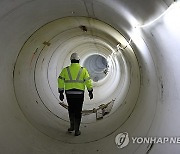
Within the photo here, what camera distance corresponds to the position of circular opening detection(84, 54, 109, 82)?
17820mm

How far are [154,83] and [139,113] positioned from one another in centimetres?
93

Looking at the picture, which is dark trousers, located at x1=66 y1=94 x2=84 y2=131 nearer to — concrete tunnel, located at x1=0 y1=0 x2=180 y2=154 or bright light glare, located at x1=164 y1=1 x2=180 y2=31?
concrete tunnel, located at x1=0 y1=0 x2=180 y2=154

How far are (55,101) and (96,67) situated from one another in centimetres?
1170

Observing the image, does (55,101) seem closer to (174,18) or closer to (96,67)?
(174,18)

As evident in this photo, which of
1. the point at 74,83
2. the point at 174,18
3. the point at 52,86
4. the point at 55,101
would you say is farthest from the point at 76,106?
the point at 174,18

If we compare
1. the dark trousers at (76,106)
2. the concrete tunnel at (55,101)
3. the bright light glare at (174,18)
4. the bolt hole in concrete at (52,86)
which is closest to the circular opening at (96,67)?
the bolt hole in concrete at (52,86)

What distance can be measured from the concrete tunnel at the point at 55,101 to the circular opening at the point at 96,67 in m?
10.5

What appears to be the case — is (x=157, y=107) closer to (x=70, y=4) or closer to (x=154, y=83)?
(x=154, y=83)

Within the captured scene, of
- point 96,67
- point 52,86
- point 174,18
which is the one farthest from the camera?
point 96,67

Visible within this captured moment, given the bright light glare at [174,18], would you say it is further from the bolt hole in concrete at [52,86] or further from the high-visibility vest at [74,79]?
the high-visibility vest at [74,79]

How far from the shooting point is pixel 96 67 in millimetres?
18906

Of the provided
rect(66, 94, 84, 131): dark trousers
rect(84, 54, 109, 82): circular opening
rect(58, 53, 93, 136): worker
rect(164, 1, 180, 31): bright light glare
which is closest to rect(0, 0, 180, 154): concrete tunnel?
rect(164, 1, 180, 31): bright light glare

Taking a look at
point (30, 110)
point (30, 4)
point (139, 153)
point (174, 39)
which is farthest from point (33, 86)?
point (174, 39)

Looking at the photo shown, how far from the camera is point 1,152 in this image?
363 cm
